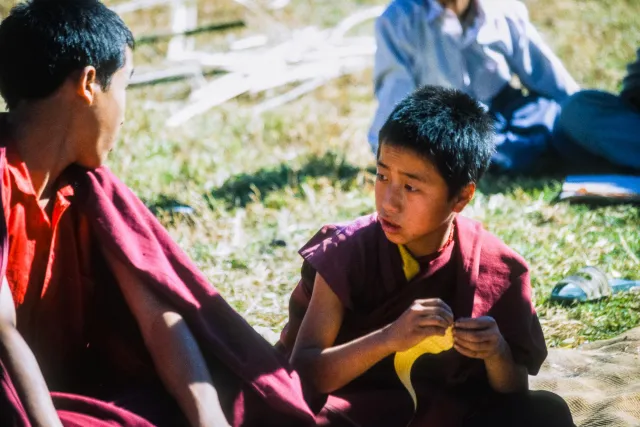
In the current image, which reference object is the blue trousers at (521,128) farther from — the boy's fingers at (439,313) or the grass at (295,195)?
the boy's fingers at (439,313)

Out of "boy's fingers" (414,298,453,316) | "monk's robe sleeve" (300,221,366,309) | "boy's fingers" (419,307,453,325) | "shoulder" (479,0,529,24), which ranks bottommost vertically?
"boy's fingers" (419,307,453,325)

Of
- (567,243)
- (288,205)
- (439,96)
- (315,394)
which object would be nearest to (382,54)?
(288,205)

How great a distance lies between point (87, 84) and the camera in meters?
2.53

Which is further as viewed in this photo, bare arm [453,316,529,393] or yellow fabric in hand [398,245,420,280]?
yellow fabric in hand [398,245,420,280]

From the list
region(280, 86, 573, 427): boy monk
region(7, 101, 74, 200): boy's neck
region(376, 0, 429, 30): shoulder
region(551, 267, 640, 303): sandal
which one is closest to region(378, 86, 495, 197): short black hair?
region(280, 86, 573, 427): boy monk

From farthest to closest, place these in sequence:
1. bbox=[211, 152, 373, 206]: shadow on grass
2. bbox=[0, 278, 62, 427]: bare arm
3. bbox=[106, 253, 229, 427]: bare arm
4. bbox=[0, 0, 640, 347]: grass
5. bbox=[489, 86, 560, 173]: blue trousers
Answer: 1. bbox=[489, 86, 560, 173]: blue trousers
2. bbox=[211, 152, 373, 206]: shadow on grass
3. bbox=[0, 0, 640, 347]: grass
4. bbox=[106, 253, 229, 427]: bare arm
5. bbox=[0, 278, 62, 427]: bare arm

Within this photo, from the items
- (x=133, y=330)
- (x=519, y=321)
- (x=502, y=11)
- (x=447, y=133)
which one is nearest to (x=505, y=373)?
(x=519, y=321)

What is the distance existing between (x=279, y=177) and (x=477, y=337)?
136 inches

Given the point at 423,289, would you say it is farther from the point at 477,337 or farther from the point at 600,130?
the point at 600,130

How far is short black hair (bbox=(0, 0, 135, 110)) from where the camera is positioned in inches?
96.7

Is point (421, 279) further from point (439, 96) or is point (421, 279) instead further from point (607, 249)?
point (607, 249)

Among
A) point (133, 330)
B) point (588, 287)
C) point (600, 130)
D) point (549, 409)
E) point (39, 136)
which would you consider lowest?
point (588, 287)

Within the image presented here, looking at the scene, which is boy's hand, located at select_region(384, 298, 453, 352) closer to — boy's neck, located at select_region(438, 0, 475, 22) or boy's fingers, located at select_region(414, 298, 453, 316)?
boy's fingers, located at select_region(414, 298, 453, 316)

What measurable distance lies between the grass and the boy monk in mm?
1014
